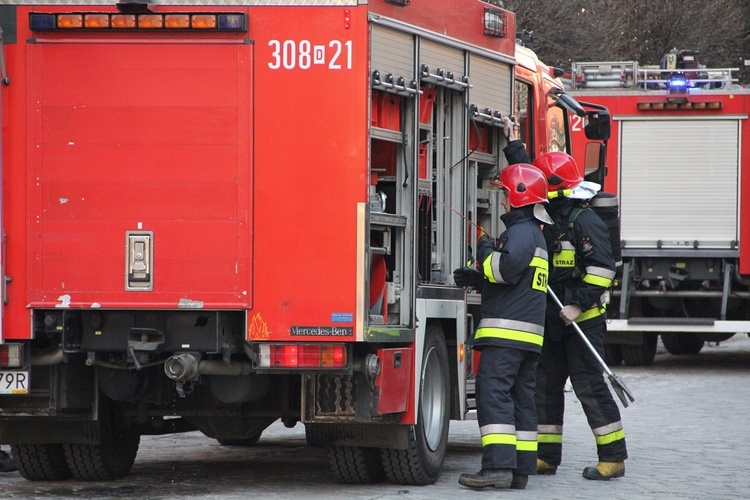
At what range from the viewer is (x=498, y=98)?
889 cm

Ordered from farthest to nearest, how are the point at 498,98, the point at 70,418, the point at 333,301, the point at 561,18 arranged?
the point at 561,18, the point at 498,98, the point at 70,418, the point at 333,301

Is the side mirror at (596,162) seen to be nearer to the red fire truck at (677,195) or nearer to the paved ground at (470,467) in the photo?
the paved ground at (470,467)

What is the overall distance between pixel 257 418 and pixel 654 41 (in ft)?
80.1

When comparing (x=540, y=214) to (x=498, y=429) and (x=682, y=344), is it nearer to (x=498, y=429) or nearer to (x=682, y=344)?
(x=498, y=429)

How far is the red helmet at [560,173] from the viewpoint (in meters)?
8.81

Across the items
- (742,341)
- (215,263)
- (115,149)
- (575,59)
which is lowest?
(742,341)

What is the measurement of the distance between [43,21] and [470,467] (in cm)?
400

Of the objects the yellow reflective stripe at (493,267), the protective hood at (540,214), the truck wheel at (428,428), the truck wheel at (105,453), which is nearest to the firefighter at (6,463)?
the truck wheel at (105,453)

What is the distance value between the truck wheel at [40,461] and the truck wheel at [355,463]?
1.62 meters

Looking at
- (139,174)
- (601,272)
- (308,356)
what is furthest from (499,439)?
(139,174)

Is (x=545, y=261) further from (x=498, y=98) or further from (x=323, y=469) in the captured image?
(x=323, y=469)

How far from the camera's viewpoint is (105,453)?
809cm

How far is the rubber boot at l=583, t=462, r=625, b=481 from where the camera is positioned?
8.50 meters

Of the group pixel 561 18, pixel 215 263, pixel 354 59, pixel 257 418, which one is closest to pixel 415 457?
pixel 257 418
